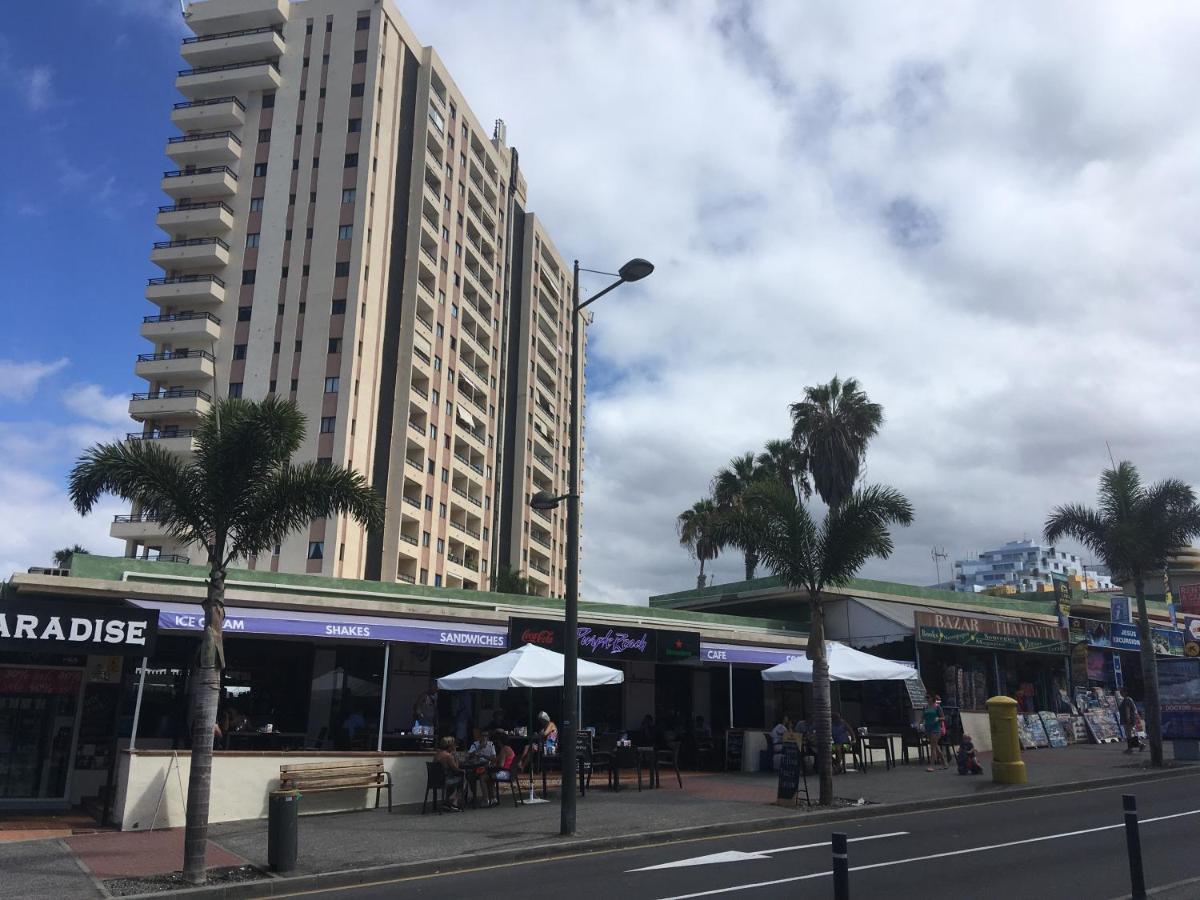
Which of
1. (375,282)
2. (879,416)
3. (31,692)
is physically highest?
(375,282)

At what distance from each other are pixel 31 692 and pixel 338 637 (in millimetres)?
5344

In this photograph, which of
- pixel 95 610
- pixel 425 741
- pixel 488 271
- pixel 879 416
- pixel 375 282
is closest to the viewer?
pixel 95 610

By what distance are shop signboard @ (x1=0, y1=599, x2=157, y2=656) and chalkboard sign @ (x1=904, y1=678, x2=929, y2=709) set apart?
1766 cm

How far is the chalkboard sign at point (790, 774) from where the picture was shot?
1667 centimetres

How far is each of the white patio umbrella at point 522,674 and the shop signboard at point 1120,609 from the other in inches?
800

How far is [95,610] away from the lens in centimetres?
1572

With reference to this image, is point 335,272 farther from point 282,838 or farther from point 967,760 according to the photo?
point 282,838

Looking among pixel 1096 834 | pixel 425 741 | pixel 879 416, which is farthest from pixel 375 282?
pixel 1096 834

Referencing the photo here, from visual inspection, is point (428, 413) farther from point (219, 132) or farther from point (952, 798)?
point (952, 798)

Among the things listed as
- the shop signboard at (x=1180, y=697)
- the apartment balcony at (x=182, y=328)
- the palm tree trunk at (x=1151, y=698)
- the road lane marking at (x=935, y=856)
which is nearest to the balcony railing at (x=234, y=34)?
the apartment balcony at (x=182, y=328)

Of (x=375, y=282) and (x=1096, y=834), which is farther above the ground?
(x=375, y=282)

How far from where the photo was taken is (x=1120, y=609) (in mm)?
31281

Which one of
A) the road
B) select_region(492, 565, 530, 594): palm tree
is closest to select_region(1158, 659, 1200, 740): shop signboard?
the road

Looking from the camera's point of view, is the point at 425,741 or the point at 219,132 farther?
the point at 219,132
